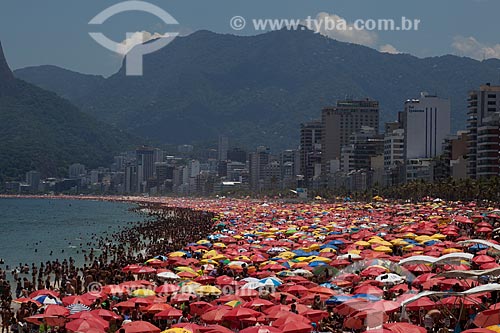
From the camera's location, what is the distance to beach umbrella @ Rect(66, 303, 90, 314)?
64.2 feet

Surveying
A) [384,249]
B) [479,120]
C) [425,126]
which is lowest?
[384,249]

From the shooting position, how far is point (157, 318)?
19625mm

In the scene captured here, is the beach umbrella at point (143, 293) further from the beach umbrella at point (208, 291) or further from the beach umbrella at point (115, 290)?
the beach umbrella at point (208, 291)

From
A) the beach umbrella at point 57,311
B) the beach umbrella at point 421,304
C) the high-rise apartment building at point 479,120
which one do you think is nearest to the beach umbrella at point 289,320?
the beach umbrella at point 421,304

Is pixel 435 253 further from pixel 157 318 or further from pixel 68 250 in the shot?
pixel 68 250

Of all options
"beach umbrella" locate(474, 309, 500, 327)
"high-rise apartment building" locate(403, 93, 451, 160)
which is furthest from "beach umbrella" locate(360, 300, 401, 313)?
"high-rise apartment building" locate(403, 93, 451, 160)

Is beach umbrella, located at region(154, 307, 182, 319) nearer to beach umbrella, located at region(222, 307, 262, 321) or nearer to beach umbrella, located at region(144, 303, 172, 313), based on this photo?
beach umbrella, located at region(144, 303, 172, 313)

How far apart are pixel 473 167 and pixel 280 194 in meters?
56.1

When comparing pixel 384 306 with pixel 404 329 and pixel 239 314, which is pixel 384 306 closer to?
pixel 404 329

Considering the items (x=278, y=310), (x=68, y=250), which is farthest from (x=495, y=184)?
(x=278, y=310)

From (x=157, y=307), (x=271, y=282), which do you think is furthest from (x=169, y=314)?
(x=271, y=282)

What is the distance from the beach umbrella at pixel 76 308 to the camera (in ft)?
64.2

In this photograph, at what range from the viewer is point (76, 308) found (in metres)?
19.8

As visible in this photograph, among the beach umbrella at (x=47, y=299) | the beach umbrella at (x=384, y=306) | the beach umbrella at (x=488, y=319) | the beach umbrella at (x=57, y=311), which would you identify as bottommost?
the beach umbrella at (x=47, y=299)
